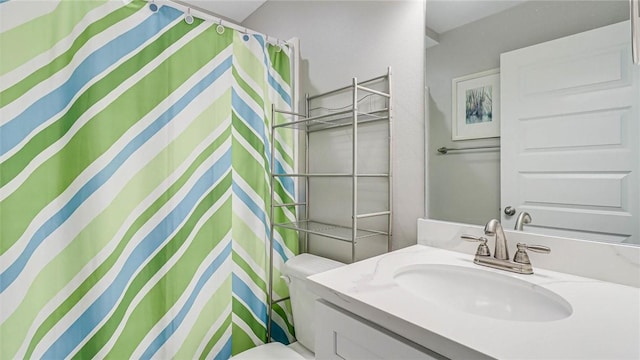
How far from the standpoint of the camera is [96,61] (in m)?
1.14

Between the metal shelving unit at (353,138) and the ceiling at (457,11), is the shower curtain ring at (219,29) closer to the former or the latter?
the metal shelving unit at (353,138)

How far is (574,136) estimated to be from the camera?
85 cm

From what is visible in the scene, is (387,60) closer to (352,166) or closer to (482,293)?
(352,166)

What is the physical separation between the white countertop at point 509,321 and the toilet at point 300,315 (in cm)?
58

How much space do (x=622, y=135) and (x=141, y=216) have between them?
1.63m

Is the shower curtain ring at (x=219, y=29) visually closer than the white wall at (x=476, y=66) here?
No

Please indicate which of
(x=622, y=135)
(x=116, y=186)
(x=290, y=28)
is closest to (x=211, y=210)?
(x=116, y=186)

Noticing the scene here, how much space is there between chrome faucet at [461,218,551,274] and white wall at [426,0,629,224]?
0.42ft

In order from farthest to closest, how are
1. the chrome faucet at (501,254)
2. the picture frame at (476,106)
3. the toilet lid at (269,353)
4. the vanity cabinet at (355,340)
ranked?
the toilet lid at (269,353) → the picture frame at (476,106) → the chrome faucet at (501,254) → the vanity cabinet at (355,340)

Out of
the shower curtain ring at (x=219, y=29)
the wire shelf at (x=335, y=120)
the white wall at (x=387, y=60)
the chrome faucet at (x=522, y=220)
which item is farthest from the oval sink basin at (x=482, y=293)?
the shower curtain ring at (x=219, y=29)

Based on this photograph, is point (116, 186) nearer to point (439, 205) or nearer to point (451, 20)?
point (439, 205)

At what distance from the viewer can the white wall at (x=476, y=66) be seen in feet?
2.85

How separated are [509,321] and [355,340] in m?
0.33

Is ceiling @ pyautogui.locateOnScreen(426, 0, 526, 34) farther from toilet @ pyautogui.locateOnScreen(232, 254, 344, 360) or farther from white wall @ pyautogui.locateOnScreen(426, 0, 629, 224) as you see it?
toilet @ pyautogui.locateOnScreen(232, 254, 344, 360)
